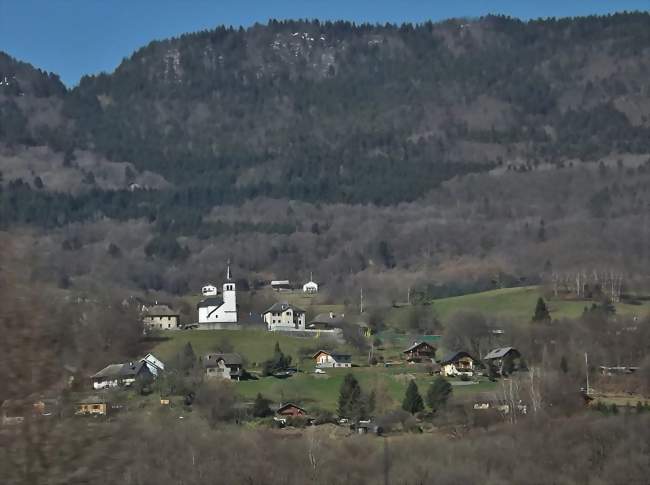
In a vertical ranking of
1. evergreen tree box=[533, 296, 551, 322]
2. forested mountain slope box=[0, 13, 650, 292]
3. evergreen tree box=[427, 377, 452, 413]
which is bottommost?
evergreen tree box=[427, 377, 452, 413]

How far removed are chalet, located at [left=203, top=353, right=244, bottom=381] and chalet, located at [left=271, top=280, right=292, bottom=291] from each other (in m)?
→ 36.9

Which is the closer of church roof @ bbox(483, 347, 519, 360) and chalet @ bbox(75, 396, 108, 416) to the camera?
chalet @ bbox(75, 396, 108, 416)

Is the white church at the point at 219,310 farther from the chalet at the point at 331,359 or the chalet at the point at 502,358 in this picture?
the chalet at the point at 502,358

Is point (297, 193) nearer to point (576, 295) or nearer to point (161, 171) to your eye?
point (161, 171)

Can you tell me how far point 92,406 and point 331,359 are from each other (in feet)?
133

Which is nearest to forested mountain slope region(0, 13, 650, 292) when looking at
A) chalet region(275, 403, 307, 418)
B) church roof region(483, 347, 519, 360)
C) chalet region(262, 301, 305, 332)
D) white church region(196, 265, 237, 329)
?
chalet region(262, 301, 305, 332)

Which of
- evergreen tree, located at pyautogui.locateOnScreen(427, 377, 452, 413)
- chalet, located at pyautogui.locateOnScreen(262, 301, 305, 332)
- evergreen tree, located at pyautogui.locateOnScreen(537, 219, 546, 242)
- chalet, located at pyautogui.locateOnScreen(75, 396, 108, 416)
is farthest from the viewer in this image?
evergreen tree, located at pyautogui.locateOnScreen(537, 219, 546, 242)

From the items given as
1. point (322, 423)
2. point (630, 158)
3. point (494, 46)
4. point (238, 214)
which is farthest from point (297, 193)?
point (322, 423)

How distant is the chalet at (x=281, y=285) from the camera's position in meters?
82.8

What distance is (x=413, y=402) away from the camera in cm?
3625

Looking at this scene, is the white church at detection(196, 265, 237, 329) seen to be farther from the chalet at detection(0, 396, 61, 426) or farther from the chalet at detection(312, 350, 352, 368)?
the chalet at detection(0, 396, 61, 426)

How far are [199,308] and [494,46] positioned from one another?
11284 cm

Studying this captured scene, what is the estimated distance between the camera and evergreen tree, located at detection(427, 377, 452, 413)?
3622 cm

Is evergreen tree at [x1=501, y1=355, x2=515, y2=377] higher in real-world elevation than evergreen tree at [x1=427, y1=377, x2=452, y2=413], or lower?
higher
